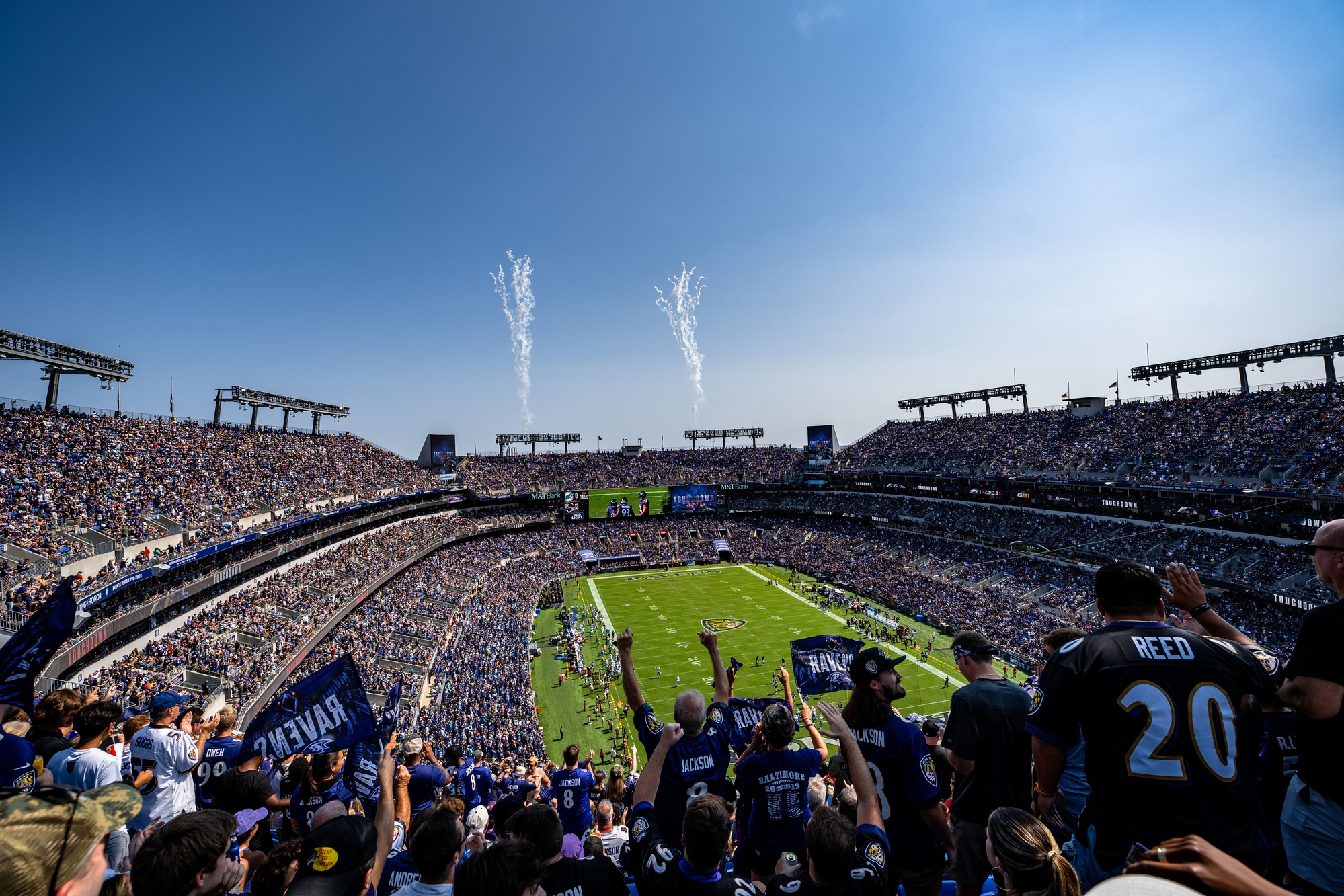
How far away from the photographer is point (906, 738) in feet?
14.2

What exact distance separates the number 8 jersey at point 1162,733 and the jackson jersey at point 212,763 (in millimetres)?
8089

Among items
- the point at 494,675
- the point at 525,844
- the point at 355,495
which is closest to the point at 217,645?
the point at 494,675

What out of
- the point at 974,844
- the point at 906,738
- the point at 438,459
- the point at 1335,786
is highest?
the point at 438,459

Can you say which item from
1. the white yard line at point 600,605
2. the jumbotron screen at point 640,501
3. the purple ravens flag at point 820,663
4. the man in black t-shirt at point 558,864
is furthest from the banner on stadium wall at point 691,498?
the man in black t-shirt at point 558,864

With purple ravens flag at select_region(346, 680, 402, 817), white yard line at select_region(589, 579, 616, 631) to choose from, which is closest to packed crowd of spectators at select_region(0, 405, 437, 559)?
white yard line at select_region(589, 579, 616, 631)

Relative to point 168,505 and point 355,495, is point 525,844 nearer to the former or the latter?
point 168,505

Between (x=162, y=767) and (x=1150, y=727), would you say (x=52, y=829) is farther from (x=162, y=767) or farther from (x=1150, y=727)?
(x=162, y=767)

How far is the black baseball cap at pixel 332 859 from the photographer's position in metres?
3.44

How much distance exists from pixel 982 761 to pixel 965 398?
77.1 metres

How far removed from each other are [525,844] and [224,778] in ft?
13.3

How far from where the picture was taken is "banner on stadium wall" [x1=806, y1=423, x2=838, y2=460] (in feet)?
277

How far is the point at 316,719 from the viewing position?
21.4 feet

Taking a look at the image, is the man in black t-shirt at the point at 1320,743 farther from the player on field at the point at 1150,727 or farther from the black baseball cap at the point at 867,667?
the black baseball cap at the point at 867,667

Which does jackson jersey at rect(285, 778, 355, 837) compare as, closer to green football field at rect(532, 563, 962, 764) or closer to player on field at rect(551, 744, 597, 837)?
player on field at rect(551, 744, 597, 837)
